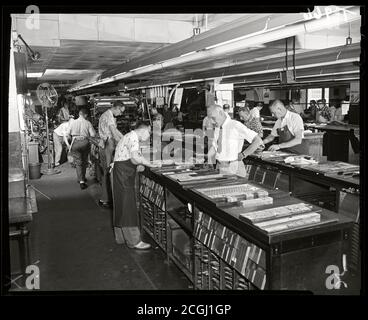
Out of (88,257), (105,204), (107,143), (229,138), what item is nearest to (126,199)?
(88,257)

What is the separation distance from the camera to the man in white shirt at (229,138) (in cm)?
466

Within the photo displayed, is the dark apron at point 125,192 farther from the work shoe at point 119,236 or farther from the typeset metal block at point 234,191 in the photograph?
the typeset metal block at point 234,191

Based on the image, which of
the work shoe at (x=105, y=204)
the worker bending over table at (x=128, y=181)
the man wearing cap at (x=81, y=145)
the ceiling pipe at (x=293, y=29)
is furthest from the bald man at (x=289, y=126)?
the man wearing cap at (x=81, y=145)

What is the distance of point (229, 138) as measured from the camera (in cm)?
466

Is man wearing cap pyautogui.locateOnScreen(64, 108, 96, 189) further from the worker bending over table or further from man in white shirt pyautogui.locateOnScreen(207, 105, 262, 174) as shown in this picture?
man in white shirt pyautogui.locateOnScreen(207, 105, 262, 174)

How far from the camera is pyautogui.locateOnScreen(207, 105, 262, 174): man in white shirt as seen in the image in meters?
4.66

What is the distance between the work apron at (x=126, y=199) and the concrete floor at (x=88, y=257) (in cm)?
24

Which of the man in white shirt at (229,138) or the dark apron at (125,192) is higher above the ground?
the man in white shirt at (229,138)

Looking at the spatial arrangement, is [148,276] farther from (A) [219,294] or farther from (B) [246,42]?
(B) [246,42]

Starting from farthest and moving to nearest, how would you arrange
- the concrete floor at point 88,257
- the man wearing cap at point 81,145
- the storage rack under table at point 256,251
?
the man wearing cap at point 81,145 → the concrete floor at point 88,257 → the storage rack under table at point 256,251

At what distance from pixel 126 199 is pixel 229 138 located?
1415 millimetres

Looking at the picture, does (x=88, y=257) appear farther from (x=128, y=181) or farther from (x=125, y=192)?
(x=128, y=181)

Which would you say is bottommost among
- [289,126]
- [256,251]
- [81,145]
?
[256,251]
